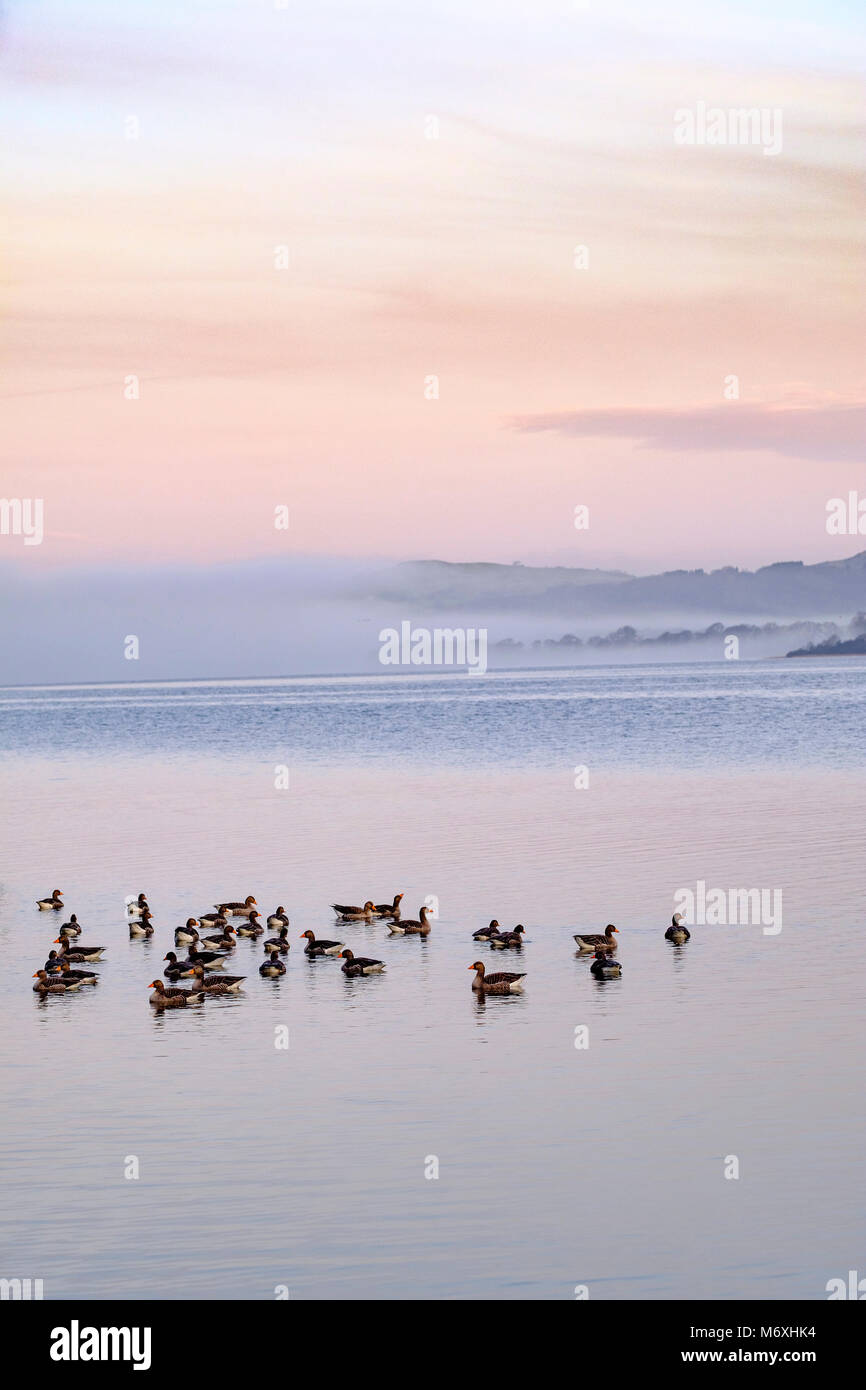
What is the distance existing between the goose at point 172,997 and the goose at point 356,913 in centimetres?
572

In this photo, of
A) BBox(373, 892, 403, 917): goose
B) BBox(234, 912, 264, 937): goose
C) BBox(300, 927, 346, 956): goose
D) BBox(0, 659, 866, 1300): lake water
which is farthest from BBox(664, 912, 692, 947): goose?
BBox(234, 912, 264, 937): goose

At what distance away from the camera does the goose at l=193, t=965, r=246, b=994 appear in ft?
81.4

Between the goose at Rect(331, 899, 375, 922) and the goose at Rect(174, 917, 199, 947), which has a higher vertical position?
the goose at Rect(331, 899, 375, 922)

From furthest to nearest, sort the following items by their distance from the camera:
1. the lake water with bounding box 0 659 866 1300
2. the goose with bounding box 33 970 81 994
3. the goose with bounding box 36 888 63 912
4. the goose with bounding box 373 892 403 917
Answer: the goose with bounding box 36 888 63 912 < the goose with bounding box 373 892 403 917 < the goose with bounding box 33 970 81 994 < the lake water with bounding box 0 659 866 1300

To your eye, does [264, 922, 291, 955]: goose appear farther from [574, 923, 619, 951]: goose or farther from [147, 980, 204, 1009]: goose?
[574, 923, 619, 951]: goose

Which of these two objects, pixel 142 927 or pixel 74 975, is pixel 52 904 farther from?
pixel 74 975

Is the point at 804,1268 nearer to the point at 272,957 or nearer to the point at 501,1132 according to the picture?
the point at 501,1132

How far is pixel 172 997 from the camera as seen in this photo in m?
24.2

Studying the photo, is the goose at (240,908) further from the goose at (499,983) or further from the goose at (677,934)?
the goose at (677,934)

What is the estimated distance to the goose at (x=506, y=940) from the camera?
26531mm

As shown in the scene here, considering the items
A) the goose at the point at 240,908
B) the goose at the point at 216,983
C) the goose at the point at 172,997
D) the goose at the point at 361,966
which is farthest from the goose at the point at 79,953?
the goose at the point at 361,966

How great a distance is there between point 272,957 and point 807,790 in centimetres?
2737

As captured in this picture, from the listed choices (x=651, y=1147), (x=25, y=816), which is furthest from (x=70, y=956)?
(x=25, y=816)

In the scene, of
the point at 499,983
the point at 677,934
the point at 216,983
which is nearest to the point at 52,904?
the point at 216,983
